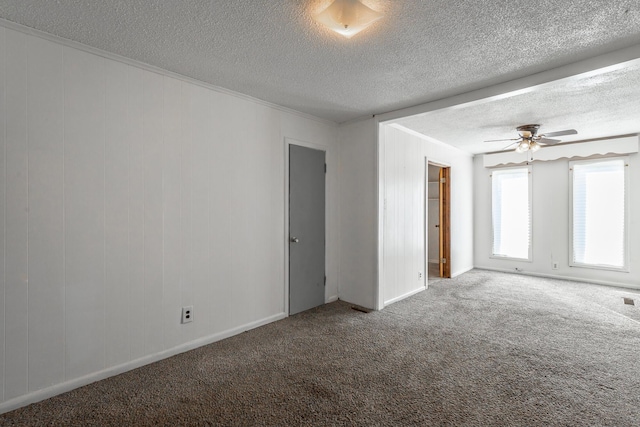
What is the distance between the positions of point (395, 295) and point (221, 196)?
275cm

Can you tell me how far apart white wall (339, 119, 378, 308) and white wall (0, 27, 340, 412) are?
124cm

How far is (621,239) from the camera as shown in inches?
195

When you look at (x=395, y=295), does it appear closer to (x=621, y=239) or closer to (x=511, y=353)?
(x=511, y=353)

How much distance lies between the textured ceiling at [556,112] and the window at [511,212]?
1116mm

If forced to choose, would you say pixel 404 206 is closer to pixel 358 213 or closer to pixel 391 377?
pixel 358 213

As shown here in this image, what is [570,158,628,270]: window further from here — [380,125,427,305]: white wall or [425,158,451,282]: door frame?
[380,125,427,305]: white wall

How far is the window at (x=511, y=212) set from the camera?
5.92 m

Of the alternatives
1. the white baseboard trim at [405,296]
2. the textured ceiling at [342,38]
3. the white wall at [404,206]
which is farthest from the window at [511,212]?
the textured ceiling at [342,38]

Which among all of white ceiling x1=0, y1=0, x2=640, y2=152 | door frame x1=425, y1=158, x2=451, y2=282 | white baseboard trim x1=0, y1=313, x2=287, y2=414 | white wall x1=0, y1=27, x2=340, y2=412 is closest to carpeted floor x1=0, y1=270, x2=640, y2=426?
white baseboard trim x1=0, y1=313, x2=287, y2=414

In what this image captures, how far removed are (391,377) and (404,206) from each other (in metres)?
2.62

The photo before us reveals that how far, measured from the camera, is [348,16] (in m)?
1.71

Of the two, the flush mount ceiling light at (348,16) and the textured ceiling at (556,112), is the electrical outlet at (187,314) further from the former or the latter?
the textured ceiling at (556,112)

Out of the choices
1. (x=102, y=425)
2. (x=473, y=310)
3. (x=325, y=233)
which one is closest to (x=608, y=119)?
(x=473, y=310)

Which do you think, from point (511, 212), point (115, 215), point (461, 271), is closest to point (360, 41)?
point (115, 215)
